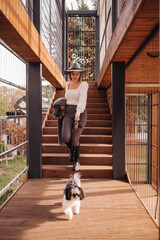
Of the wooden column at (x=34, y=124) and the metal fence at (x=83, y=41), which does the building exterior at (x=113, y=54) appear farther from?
the metal fence at (x=83, y=41)

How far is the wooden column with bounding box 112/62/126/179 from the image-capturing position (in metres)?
3.82

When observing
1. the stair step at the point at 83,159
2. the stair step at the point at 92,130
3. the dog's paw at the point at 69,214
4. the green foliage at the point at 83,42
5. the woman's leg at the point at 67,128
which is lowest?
the dog's paw at the point at 69,214

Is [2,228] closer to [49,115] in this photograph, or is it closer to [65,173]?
[65,173]

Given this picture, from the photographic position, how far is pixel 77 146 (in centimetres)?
362

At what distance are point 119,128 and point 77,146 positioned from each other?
2.44 ft

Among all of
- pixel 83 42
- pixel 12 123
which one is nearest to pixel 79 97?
pixel 12 123

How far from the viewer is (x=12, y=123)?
309cm

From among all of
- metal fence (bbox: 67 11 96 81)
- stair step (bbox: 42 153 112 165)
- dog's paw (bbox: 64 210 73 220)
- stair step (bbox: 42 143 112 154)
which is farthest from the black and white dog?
metal fence (bbox: 67 11 96 81)

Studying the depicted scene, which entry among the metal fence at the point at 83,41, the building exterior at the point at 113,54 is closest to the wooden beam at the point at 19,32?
the building exterior at the point at 113,54

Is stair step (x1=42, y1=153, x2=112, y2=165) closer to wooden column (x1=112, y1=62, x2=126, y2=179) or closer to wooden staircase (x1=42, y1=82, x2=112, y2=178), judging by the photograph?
wooden staircase (x1=42, y1=82, x2=112, y2=178)

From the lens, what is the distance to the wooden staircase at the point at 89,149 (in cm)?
392

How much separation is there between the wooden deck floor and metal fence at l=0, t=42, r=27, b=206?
26 centimetres

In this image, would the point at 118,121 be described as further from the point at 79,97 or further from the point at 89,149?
the point at 89,149

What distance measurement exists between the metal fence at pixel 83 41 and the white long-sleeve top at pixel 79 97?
5732 mm
